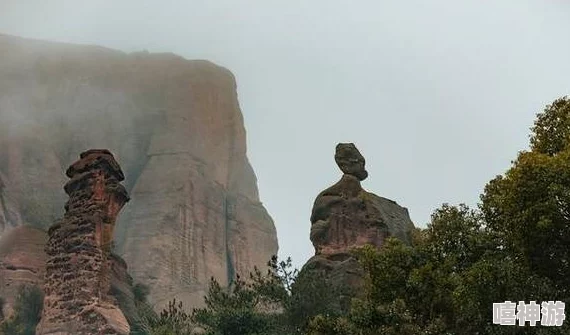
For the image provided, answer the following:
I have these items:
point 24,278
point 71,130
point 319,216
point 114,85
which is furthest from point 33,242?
point 114,85

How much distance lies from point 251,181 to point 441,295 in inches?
3190

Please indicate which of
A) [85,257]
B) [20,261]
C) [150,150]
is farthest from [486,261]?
[150,150]

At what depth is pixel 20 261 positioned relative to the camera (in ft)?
180

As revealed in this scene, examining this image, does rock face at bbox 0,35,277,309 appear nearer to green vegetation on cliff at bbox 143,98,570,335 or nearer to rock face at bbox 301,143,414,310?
rock face at bbox 301,143,414,310

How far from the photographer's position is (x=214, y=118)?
9912 centimetres

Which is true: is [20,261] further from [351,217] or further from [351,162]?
[351,217]

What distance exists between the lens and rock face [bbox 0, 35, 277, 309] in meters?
81.4

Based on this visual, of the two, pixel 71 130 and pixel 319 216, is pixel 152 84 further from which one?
pixel 319 216

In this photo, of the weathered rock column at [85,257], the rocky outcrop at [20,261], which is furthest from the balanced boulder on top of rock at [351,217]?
the rocky outcrop at [20,261]

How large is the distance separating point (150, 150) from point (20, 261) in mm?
38434

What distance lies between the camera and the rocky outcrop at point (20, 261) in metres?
53.7

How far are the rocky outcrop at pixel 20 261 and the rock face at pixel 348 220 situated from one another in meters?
21.5

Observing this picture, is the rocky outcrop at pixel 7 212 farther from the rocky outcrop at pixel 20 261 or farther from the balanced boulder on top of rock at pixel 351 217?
the balanced boulder on top of rock at pixel 351 217

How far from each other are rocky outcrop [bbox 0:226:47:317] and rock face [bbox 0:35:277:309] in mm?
19974
